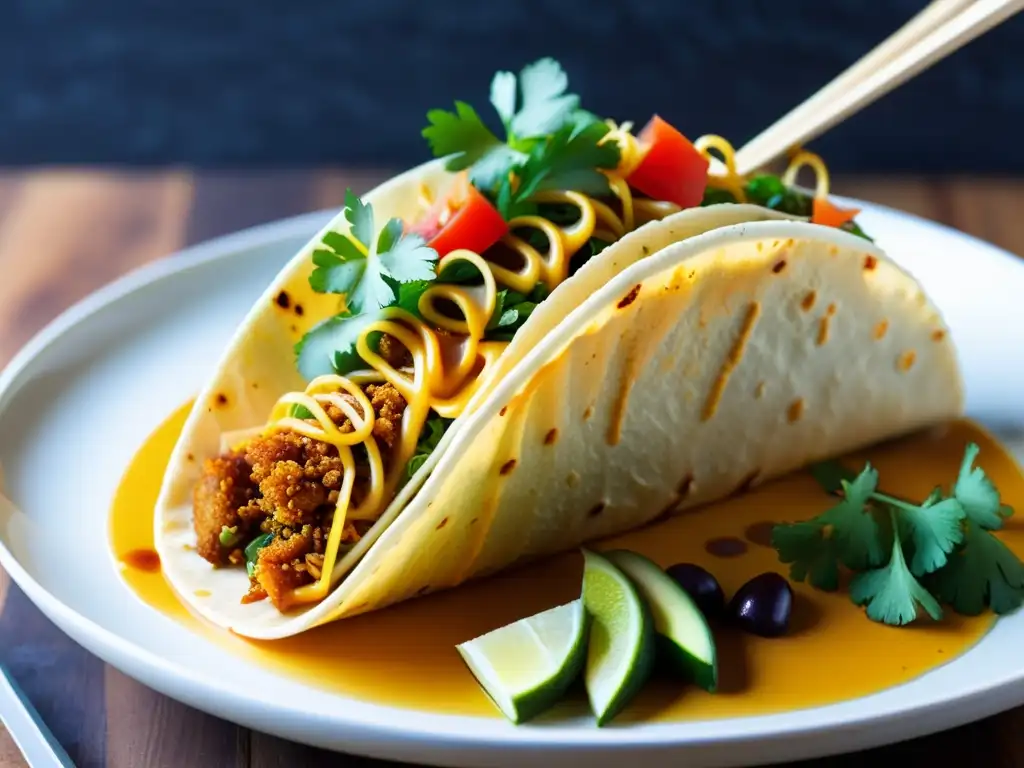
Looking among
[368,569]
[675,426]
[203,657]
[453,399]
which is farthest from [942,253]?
[203,657]

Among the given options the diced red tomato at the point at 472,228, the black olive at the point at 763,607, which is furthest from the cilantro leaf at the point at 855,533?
the diced red tomato at the point at 472,228

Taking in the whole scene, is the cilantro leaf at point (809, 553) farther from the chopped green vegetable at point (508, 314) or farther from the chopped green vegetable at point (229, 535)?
the chopped green vegetable at point (229, 535)

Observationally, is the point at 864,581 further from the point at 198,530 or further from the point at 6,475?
the point at 6,475

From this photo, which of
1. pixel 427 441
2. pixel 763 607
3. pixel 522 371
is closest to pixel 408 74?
pixel 427 441

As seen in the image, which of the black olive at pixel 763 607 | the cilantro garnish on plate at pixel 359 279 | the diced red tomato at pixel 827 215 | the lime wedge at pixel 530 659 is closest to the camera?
the lime wedge at pixel 530 659

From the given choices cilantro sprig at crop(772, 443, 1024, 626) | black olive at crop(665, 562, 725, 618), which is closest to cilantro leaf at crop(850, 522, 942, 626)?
cilantro sprig at crop(772, 443, 1024, 626)

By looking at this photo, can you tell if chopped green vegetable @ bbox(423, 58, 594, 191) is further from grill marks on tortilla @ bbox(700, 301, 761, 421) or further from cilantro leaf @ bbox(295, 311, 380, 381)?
grill marks on tortilla @ bbox(700, 301, 761, 421)
